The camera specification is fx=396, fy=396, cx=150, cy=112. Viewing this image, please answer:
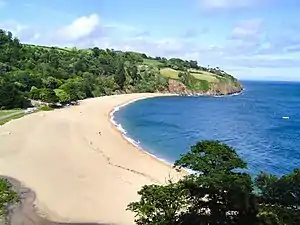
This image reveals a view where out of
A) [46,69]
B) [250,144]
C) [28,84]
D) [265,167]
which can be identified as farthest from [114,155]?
[46,69]

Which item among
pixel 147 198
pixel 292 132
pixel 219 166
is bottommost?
pixel 292 132

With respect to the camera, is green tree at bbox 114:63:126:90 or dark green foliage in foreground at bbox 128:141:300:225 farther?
green tree at bbox 114:63:126:90

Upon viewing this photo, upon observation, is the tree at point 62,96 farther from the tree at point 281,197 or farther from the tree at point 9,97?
the tree at point 281,197

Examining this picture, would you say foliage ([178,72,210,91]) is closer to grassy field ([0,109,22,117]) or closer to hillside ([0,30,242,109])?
hillside ([0,30,242,109])

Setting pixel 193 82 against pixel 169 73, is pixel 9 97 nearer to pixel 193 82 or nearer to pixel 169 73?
pixel 169 73

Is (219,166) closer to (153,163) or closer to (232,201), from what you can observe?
(232,201)

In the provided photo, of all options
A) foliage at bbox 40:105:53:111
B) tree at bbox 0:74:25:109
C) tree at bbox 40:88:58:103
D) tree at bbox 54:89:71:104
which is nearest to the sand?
tree at bbox 0:74:25:109

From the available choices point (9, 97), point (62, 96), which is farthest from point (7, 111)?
point (62, 96)
